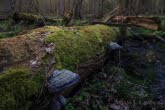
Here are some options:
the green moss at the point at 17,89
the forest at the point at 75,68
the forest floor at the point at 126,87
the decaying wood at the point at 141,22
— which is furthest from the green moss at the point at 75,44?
the decaying wood at the point at 141,22

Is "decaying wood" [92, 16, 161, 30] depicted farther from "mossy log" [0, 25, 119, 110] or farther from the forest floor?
"mossy log" [0, 25, 119, 110]

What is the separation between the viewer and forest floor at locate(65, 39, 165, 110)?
15.2ft

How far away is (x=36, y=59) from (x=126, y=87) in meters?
2.43

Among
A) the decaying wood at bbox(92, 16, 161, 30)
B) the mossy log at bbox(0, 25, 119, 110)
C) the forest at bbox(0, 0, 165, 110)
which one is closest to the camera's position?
the mossy log at bbox(0, 25, 119, 110)

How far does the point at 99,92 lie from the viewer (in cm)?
495

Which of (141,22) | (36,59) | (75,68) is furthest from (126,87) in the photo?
(141,22)

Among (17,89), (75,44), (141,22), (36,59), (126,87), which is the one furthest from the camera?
(141,22)

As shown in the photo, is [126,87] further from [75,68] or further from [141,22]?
[141,22]

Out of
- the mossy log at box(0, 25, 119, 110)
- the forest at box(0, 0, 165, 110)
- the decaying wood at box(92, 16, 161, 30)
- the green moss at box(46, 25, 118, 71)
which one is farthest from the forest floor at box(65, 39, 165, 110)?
the decaying wood at box(92, 16, 161, 30)

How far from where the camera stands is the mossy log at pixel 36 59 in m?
3.02

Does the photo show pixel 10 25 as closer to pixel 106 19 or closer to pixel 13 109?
pixel 106 19

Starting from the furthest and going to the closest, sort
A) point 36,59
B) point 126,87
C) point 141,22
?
point 141,22 < point 126,87 < point 36,59

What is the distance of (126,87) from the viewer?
17.5 ft

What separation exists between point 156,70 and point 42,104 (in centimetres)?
412
